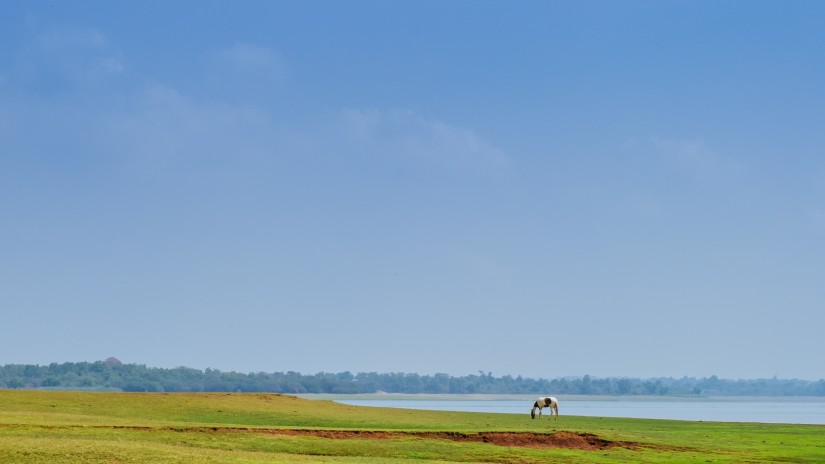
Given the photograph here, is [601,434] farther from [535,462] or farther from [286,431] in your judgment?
[286,431]

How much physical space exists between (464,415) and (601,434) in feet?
102

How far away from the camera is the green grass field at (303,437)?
43.8 meters

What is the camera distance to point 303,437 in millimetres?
56125

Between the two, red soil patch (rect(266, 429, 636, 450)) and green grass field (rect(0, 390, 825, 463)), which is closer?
green grass field (rect(0, 390, 825, 463))

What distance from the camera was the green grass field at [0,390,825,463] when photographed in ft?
144

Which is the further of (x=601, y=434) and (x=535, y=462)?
(x=601, y=434)

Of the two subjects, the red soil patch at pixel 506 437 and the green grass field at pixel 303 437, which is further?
the red soil patch at pixel 506 437

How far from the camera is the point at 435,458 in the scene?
51.8m

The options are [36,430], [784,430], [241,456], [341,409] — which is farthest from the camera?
[341,409]

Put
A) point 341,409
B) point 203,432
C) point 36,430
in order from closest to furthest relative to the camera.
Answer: point 36,430, point 203,432, point 341,409

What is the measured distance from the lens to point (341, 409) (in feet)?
283

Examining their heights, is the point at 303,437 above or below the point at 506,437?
below

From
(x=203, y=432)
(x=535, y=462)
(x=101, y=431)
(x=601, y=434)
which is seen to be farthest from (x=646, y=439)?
(x=101, y=431)

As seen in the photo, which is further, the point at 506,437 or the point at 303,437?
the point at 506,437
